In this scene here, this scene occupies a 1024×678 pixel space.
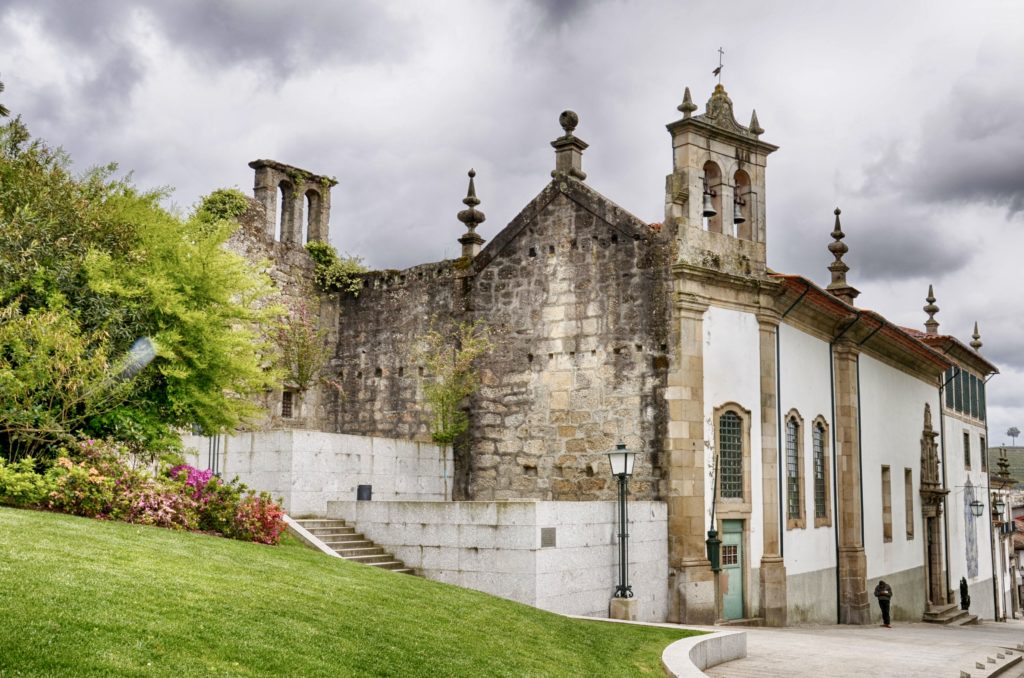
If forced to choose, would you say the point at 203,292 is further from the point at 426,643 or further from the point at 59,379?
the point at 426,643

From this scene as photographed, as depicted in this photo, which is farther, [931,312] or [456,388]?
[931,312]

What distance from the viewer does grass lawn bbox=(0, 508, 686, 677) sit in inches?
311

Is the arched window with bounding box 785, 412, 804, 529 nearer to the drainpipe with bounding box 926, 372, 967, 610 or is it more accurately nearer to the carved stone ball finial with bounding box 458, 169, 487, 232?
the carved stone ball finial with bounding box 458, 169, 487, 232

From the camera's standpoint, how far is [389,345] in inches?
993

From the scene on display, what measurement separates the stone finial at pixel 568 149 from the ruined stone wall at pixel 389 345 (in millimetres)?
3487

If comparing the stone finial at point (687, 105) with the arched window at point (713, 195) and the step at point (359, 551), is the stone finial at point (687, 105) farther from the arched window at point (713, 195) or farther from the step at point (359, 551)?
the step at point (359, 551)

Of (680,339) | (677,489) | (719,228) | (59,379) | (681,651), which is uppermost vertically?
(719,228)

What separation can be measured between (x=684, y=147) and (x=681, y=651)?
37.8 ft

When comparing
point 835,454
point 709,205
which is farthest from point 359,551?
point 835,454

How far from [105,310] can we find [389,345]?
8.67 meters

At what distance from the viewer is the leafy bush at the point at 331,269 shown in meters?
26.3

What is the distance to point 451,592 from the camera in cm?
1415

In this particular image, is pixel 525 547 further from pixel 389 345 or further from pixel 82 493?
pixel 389 345

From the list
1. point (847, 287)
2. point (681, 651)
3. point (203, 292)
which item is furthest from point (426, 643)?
point (847, 287)
